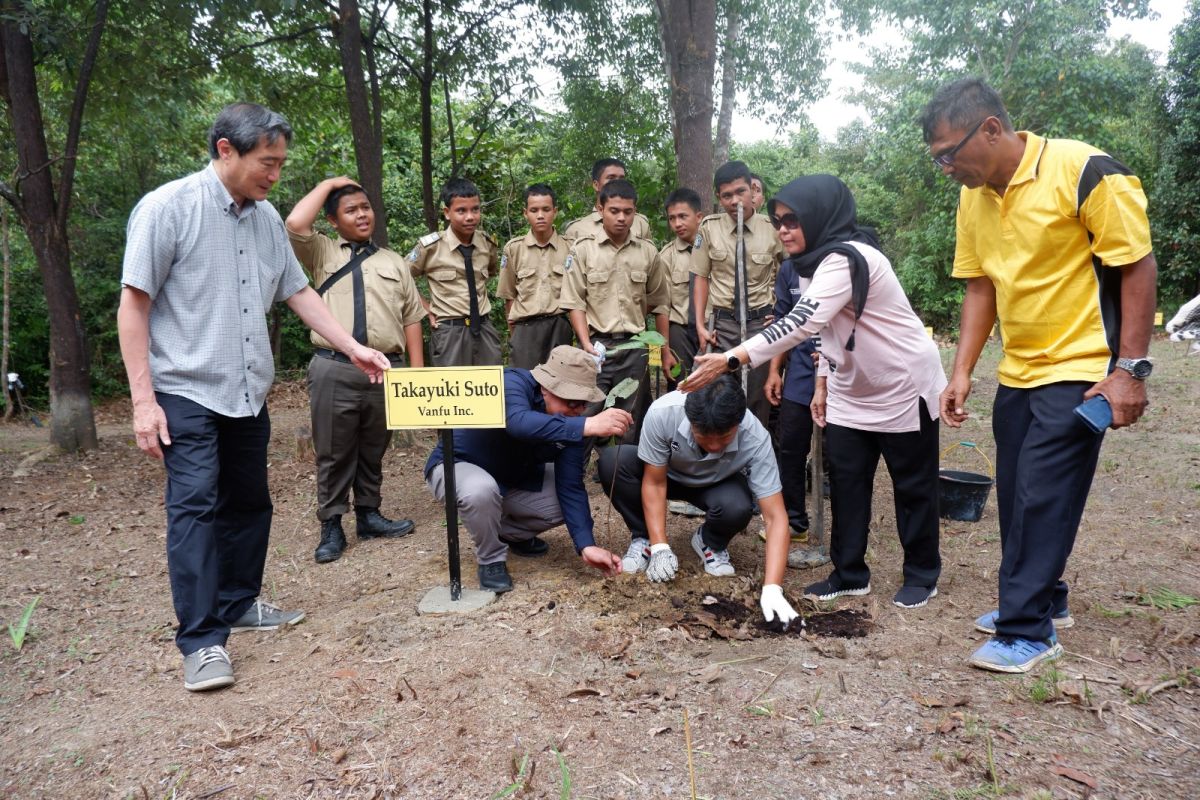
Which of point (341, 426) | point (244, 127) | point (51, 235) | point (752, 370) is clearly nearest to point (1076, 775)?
point (752, 370)

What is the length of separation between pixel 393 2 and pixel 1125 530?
6746 millimetres

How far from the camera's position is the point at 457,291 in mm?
5062

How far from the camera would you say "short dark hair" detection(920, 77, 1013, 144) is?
8.00 ft

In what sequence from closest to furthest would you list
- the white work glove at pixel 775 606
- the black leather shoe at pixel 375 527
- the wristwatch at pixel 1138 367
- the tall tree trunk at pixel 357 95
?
the wristwatch at pixel 1138 367 < the white work glove at pixel 775 606 < the black leather shoe at pixel 375 527 < the tall tree trunk at pixel 357 95

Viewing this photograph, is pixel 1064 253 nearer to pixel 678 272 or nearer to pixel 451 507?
pixel 451 507

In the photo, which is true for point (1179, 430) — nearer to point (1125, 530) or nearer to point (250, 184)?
point (1125, 530)

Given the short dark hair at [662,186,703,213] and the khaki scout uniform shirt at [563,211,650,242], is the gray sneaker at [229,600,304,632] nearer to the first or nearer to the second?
the khaki scout uniform shirt at [563,211,650,242]

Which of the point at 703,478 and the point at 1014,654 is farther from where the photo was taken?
the point at 703,478

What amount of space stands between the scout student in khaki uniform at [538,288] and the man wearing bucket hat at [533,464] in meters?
1.57

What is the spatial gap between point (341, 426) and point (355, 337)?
0.46 meters

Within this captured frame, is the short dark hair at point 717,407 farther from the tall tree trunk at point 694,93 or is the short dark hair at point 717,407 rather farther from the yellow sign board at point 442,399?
the tall tree trunk at point 694,93

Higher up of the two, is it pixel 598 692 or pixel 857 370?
pixel 857 370

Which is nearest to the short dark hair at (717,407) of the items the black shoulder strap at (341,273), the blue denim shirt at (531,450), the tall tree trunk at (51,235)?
the blue denim shirt at (531,450)

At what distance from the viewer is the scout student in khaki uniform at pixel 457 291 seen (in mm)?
5008
